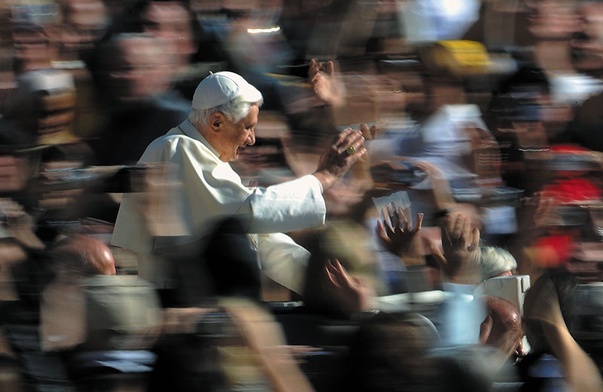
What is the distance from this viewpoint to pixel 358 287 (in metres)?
4.04

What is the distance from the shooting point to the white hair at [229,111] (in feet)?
13.6

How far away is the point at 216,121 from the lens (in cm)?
416

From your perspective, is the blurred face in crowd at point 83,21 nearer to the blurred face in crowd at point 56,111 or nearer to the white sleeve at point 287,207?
the blurred face in crowd at point 56,111

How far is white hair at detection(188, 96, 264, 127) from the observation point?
163 inches

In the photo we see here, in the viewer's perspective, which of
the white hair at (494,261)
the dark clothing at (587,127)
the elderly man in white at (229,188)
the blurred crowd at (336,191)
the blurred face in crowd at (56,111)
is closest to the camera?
the blurred crowd at (336,191)

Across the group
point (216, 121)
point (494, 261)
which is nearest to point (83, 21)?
point (216, 121)

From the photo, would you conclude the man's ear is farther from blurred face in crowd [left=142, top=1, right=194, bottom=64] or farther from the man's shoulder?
blurred face in crowd [left=142, top=1, right=194, bottom=64]

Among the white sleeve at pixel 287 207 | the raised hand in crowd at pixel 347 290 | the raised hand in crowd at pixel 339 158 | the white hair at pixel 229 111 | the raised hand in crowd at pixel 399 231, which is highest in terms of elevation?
the white hair at pixel 229 111

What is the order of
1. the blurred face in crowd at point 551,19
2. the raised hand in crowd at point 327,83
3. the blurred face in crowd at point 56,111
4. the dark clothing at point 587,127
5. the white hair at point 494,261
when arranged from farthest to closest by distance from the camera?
the blurred face in crowd at point 551,19, the dark clothing at point 587,127, the raised hand in crowd at point 327,83, the white hair at point 494,261, the blurred face in crowd at point 56,111

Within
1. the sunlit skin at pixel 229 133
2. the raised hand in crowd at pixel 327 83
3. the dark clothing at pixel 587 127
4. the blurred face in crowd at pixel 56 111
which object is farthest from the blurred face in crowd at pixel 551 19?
the blurred face in crowd at pixel 56 111

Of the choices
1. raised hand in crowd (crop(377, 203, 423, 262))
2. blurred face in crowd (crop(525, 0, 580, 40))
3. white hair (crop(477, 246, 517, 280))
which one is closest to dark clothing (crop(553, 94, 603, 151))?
blurred face in crowd (crop(525, 0, 580, 40))

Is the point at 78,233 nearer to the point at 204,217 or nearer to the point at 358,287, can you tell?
the point at 204,217

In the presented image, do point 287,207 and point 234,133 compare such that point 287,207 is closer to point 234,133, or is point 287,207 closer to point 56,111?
point 234,133

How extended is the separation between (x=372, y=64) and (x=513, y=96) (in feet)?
1.61
